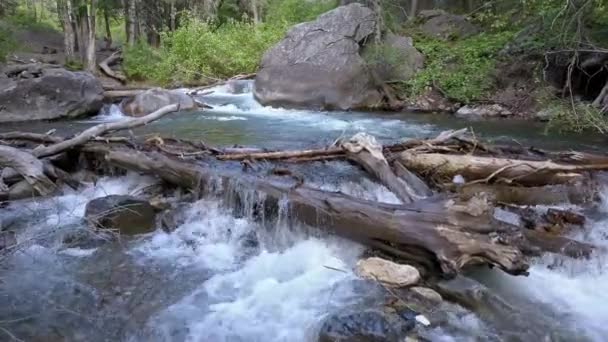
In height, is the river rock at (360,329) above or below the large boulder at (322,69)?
below

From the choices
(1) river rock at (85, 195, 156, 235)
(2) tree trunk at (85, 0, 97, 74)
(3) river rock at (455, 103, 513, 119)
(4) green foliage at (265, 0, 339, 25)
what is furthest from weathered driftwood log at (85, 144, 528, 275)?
(4) green foliage at (265, 0, 339, 25)

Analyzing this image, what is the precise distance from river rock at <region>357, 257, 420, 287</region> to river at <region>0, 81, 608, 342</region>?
0.16 m

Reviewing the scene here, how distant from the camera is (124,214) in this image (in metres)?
5.79

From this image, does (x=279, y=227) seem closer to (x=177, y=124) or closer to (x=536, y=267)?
(x=536, y=267)

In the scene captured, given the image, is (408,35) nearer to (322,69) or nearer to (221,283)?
(322,69)

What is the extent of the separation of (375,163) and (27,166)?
4.46m

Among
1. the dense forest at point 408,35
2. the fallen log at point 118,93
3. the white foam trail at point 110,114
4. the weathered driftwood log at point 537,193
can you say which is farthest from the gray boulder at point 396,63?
the weathered driftwood log at point 537,193

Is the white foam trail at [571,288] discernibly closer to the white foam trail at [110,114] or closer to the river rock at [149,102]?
the river rock at [149,102]

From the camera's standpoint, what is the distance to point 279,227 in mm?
5621

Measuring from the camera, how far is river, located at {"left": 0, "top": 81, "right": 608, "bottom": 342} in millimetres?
4078

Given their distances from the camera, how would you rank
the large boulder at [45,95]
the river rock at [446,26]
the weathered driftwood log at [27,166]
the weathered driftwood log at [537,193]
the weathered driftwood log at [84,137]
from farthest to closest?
the river rock at [446,26] → the large boulder at [45,95] → the weathered driftwood log at [84,137] → the weathered driftwood log at [27,166] → the weathered driftwood log at [537,193]

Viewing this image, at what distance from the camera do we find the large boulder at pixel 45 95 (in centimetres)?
1198

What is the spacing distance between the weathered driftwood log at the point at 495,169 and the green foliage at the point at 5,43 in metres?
14.7

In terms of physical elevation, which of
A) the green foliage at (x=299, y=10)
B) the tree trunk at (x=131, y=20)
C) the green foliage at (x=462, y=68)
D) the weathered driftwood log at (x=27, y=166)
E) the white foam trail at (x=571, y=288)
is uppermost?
the green foliage at (x=299, y=10)
